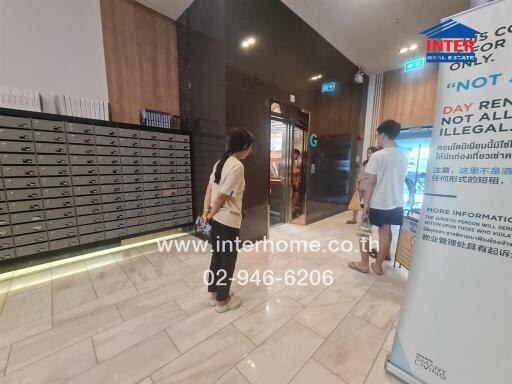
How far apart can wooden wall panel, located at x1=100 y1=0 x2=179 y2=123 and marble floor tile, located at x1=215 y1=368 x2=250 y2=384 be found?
3242 mm

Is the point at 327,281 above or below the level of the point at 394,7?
below

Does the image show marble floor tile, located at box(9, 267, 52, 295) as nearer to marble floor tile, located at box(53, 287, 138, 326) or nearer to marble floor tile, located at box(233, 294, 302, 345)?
marble floor tile, located at box(53, 287, 138, 326)

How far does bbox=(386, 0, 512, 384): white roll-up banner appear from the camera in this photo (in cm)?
83

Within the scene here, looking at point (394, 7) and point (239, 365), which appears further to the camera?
point (394, 7)

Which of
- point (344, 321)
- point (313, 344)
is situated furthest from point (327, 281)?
point (313, 344)

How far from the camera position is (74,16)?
2.53 meters

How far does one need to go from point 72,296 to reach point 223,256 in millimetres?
1490

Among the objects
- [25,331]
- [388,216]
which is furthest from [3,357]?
[388,216]

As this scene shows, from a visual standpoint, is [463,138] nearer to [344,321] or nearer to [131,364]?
[344,321]

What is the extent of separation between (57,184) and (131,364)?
2.00 metres

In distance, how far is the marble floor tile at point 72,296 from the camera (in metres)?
1.76

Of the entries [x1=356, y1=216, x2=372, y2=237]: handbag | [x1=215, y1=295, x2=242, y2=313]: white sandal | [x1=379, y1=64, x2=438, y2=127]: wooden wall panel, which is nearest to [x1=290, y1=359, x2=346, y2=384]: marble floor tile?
[x1=215, y1=295, x2=242, y2=313]: white sandal

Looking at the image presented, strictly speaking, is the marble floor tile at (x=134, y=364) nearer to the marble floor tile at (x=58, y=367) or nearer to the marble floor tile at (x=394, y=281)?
the marble floor tile at (x=58, y=367)

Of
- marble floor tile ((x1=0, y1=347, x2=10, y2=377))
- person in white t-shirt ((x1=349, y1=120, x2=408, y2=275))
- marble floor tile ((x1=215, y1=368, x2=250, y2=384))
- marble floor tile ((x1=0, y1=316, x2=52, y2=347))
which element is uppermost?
person in white t-shirt ((x1=349, y1=120, x2=408, y2=275))
